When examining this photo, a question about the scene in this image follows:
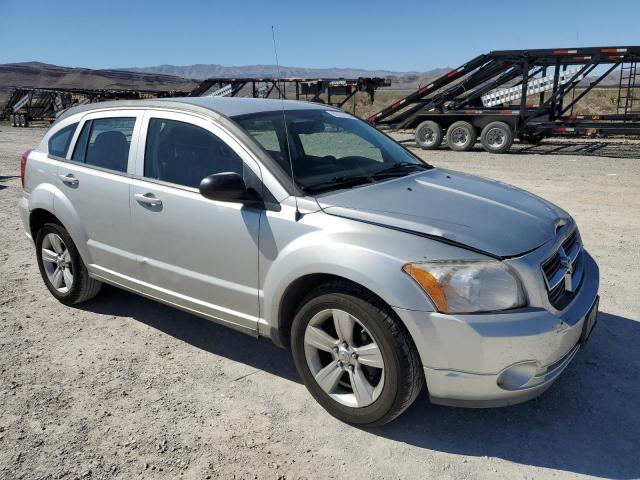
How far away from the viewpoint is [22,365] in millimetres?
3723

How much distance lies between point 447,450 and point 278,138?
7.02 feet

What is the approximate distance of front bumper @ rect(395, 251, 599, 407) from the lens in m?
2.50

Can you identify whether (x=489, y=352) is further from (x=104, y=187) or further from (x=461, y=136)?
(x=461, y=136)

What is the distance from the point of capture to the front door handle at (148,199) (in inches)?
141

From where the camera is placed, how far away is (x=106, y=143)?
4.18 m

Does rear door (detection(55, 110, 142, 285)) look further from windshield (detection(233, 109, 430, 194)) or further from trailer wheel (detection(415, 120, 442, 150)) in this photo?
trailer wheel (detection(415, 120, 442, 150))

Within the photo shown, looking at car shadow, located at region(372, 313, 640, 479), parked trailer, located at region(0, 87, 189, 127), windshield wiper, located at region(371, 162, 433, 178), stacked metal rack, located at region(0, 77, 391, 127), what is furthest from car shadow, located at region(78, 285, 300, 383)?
parked trailer, located at region(0, 87, 189, 127)

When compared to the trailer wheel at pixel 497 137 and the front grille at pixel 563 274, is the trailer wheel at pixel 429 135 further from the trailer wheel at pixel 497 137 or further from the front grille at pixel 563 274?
the front grille at pixel 563 274

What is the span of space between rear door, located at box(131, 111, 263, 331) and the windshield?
0.27 m

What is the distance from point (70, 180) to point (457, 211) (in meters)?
3.01

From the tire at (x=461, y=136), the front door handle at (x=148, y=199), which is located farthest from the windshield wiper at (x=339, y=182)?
the tire at (x=461, y=136)

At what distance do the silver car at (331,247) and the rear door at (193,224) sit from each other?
1cm

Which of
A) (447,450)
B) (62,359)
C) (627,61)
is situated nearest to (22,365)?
(62,359)

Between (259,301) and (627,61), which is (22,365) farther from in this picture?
(627,61)
